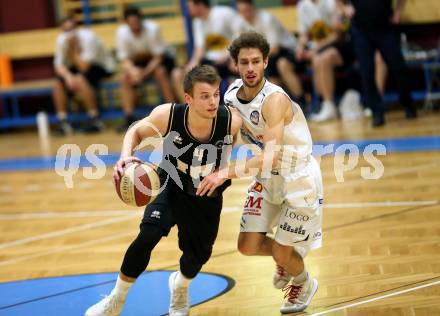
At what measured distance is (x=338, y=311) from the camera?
4.61 m

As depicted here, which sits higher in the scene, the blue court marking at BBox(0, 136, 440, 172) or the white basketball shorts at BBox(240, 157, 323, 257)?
the white basketball shorts at BBox(240, 157, 323, 257)

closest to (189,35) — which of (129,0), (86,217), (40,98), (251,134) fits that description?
(129,0)

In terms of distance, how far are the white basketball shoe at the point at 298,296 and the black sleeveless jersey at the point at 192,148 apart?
67cm

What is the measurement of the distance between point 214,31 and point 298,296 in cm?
827

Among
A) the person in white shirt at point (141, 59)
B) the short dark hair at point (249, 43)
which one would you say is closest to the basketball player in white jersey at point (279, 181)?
the short dark hair at point (249, 43)

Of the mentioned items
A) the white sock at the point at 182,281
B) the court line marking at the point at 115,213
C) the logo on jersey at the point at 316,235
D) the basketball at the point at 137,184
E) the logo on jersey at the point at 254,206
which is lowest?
the court line marking at the point at 115,213

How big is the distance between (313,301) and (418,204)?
243 cm

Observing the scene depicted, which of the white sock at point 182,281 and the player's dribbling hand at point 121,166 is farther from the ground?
the player's dribbling hand at point 121,166

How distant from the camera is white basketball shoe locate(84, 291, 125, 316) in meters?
4.64

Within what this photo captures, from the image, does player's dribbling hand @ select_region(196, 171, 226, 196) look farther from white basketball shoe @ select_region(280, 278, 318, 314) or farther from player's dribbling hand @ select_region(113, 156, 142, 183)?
white basketball shoe @ select_region(280, 278, 318, 314)

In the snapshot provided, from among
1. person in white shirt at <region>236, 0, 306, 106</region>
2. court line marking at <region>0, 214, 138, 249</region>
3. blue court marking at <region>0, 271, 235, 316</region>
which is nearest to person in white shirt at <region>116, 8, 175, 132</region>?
person in white shirt at <region>236, 0, 306, 106</region>

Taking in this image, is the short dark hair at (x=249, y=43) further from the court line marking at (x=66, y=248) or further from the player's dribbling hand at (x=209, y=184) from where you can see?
the court line marking at (x=66, y=248)

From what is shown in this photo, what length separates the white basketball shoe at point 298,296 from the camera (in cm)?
474

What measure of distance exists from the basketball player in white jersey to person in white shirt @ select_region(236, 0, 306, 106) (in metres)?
7.35
